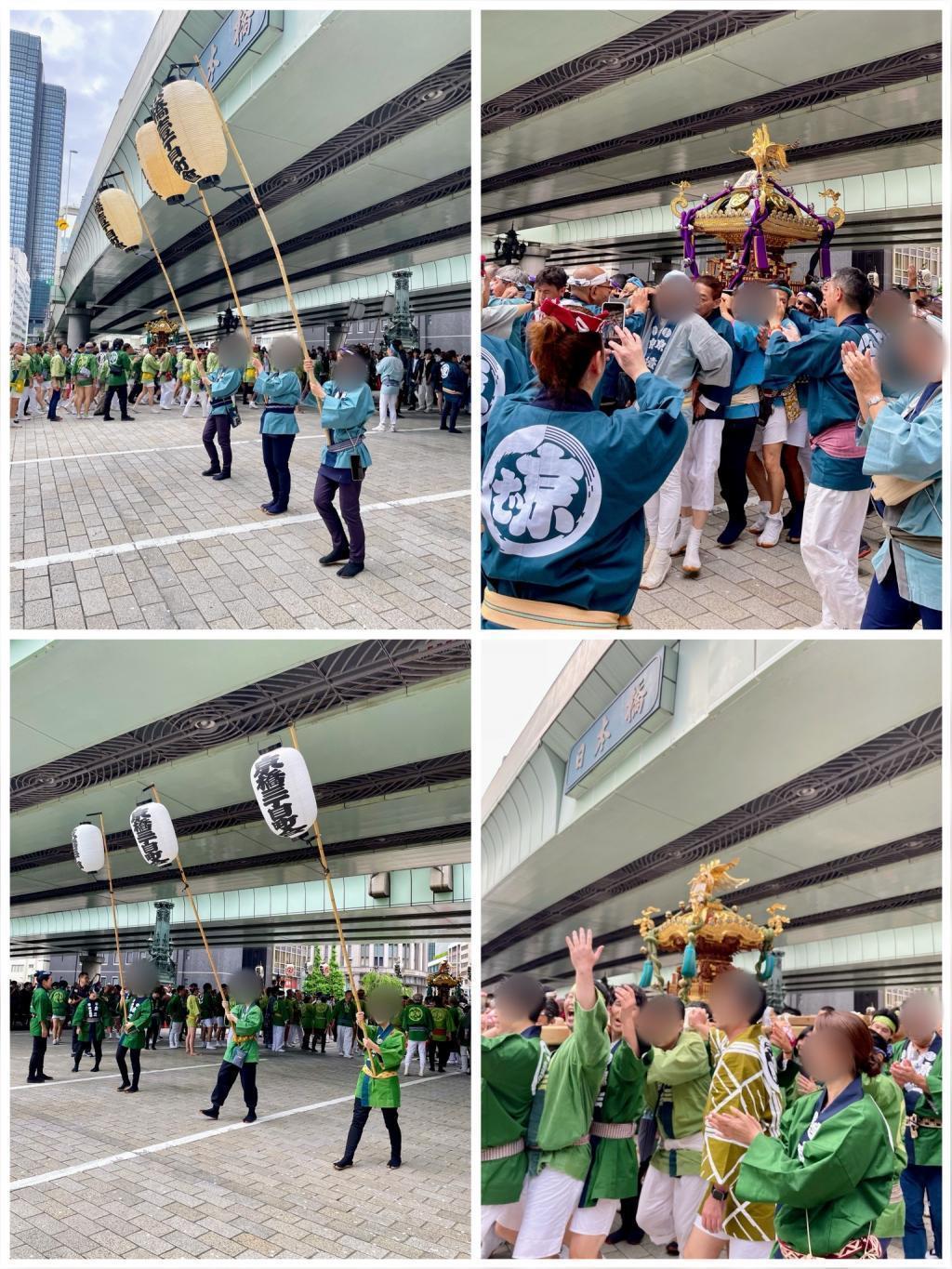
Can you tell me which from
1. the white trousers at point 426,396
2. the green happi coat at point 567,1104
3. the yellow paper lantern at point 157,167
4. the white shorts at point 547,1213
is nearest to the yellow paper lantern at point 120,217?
the yellow paper lantern at point 157,167

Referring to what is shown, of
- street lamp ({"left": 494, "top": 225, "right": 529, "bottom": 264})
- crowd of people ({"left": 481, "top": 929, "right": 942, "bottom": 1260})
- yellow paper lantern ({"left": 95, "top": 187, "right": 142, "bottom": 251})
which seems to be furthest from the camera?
street lamp ({"left": 494, "top": 225, "right": 529, "bottom": 264})

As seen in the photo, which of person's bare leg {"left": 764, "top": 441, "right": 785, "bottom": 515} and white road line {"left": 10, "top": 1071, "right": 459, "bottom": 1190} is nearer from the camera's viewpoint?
white road line {"left": 10, "top": 1071, "right": 459, "bottom": 1190}

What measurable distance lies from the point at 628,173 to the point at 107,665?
9.53m

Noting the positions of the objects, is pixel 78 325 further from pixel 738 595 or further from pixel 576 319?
pixel 576 319

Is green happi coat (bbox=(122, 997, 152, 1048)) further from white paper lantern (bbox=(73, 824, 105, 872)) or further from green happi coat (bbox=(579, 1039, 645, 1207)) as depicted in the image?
green happi coat (bbox=(579, 1039, 645, 1207))

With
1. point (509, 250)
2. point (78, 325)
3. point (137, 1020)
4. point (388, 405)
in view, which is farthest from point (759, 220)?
point (78, 325)

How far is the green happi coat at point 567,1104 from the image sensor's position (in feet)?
11.7

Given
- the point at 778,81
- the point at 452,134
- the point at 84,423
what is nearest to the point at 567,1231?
the point at 778,81

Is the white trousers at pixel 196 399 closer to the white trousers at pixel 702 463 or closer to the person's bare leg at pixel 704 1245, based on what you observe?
the white trousers at pixel 702 463

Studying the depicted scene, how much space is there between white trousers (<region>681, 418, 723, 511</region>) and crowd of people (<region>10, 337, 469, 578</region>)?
87.5 inches

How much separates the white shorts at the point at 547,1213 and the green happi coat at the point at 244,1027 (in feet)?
13.9

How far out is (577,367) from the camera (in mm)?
2756

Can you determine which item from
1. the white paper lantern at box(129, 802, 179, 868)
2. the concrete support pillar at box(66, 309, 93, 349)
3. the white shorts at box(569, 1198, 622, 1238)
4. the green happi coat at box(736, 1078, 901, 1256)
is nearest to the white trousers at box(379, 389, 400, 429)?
the white paper lantern at box(129, 802, 179, 868)

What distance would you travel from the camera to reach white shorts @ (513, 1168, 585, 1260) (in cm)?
376
